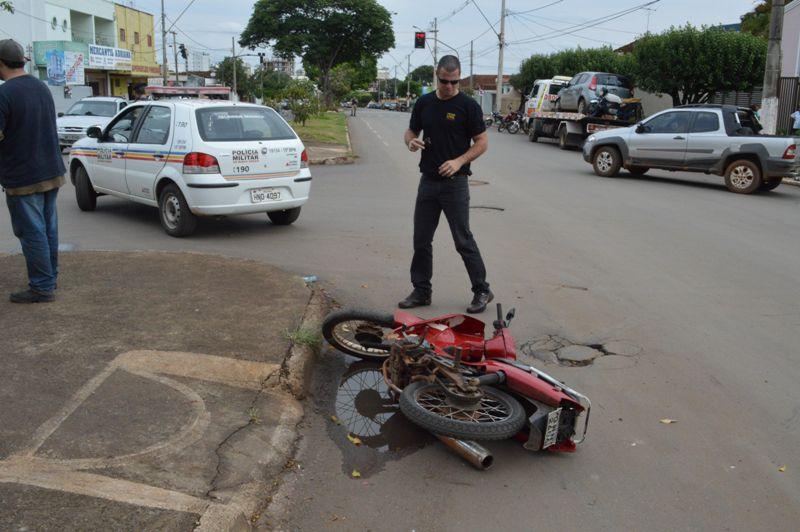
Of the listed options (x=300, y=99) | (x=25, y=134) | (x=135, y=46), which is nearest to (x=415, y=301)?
(x=25, y=134)

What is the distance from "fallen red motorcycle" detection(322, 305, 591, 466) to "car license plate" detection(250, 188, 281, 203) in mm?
4519

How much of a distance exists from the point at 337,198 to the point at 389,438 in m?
8.87

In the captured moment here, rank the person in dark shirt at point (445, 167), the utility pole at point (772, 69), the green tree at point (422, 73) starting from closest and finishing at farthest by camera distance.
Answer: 1. the person in dark shirt at point (445, 167)
2. the utility pole at point (772, 69)
3. the green tree at point (422, 73)

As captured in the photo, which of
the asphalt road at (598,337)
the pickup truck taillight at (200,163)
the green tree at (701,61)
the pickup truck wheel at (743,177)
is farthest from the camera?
the green tree at (701,61)

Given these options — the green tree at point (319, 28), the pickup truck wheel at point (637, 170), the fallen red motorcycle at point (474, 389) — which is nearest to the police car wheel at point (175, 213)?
the fallen red motorcycle at point (474, 389)

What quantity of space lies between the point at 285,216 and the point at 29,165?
447cm

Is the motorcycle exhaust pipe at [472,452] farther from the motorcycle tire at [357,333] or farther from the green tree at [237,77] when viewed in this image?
the green tree at [237,77]

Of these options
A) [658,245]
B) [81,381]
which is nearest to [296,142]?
[658,245]

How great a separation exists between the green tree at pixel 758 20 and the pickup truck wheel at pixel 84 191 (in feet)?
114

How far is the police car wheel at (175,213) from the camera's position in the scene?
8.62 meters

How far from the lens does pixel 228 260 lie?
23.6 feet

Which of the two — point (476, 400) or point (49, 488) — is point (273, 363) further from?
point (49, 488)

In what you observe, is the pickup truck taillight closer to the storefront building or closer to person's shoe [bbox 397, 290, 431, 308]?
person's shoe [bbox 397, 290, 431, 308]

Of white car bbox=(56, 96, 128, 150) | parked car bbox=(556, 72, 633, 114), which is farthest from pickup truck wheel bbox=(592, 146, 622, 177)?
white car bbox=(56, 96, 128, 150)
